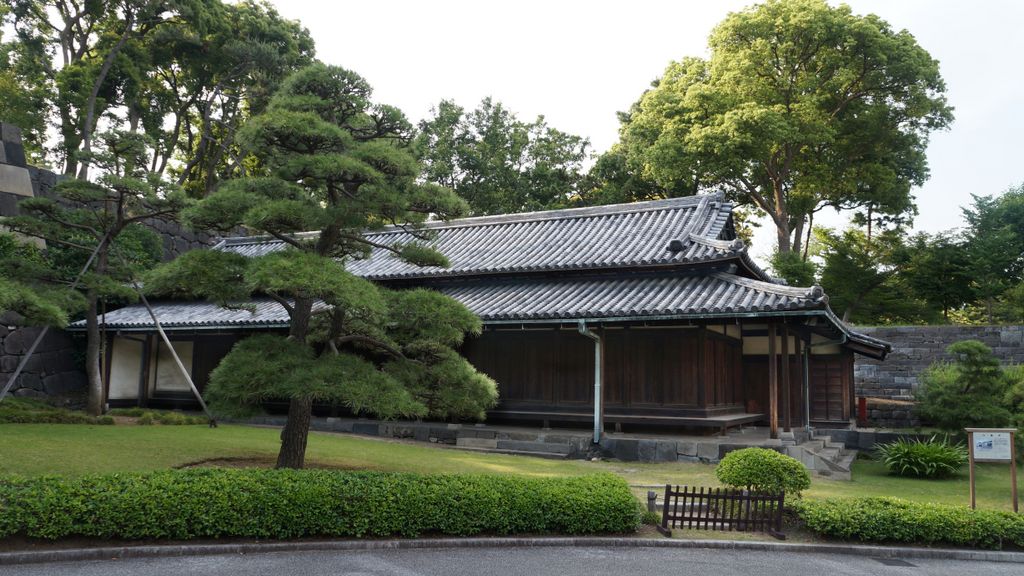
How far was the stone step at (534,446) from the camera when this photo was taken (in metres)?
14.8

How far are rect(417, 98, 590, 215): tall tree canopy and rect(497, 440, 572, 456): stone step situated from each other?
21.2 meters

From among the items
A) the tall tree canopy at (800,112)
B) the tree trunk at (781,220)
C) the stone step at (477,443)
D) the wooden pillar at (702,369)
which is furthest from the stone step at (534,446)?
the tree trunk at (781,220)

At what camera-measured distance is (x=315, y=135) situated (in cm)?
898

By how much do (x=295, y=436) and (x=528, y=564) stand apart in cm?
402

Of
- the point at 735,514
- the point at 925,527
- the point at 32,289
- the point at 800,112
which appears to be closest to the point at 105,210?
the point at 32,289

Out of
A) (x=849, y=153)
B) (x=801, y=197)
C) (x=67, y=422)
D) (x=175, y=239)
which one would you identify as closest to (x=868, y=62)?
(x=849, y=153)

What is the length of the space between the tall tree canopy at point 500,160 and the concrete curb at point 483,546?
92.6 ft

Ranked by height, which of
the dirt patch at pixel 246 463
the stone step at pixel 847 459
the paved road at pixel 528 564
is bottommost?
the stone step at pixel 847 459

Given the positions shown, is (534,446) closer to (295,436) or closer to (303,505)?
(295,436)

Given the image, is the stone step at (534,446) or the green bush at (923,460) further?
the stone step at (534,446)

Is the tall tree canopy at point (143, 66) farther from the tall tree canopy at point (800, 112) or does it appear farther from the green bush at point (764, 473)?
the green bush at point (764, 473)

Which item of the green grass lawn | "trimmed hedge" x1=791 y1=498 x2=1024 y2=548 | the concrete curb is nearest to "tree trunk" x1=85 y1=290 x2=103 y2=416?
the green grass lawn

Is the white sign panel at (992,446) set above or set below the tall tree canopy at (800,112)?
below

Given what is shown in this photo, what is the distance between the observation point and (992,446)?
8828 mm
